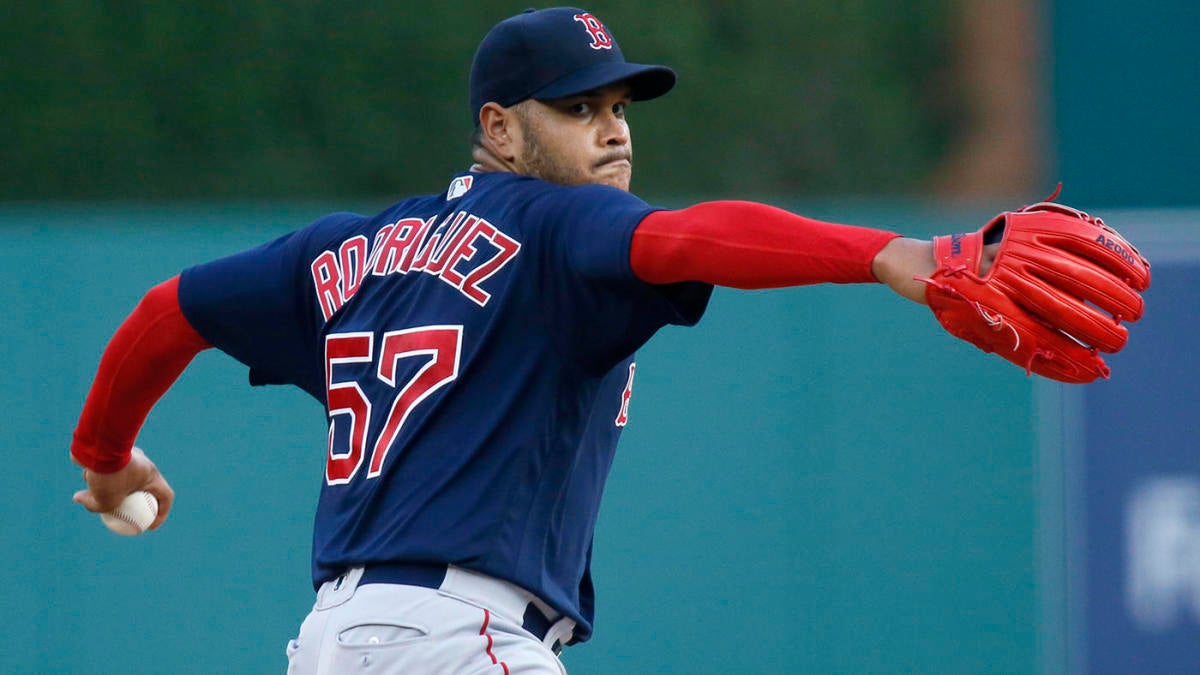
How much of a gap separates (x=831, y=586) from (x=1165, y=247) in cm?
157

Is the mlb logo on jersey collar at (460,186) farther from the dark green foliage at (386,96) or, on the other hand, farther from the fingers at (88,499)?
the dark green foliage at (386,96)

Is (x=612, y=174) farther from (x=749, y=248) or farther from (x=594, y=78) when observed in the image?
(x=749, y=248)

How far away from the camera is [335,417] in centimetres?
275

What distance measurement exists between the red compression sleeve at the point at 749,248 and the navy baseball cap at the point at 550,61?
1.70 ft

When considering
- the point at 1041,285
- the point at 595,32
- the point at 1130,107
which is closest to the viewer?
the point at 1041,285

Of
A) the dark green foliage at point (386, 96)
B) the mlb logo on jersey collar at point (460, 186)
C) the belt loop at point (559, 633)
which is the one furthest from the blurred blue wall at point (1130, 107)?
the belt loop at point (559, 633)

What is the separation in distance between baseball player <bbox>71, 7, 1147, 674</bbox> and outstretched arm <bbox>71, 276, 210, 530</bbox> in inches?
18.6

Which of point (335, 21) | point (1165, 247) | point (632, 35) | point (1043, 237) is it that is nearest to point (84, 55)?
point (335, 21)

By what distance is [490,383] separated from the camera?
2.57 metres

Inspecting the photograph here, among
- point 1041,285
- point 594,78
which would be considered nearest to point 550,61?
point 594,78

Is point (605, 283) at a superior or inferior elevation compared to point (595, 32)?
inferior

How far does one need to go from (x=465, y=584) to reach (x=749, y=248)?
732mm

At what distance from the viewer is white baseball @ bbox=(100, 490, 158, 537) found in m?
3.40

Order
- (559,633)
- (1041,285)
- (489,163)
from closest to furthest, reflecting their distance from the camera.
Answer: (1041,285), (559,633), (489,163)
